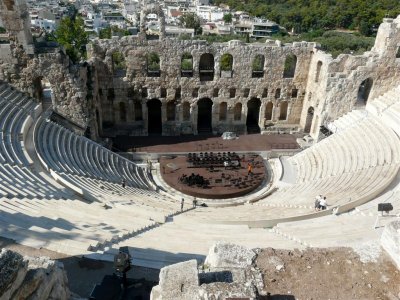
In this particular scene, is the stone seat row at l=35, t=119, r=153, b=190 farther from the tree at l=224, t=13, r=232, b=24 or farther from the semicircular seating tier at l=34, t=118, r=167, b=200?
the tree at l=224, t=13, r=232, b=24

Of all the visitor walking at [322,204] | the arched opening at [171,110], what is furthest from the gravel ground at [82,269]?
the arched opening at [171,110]

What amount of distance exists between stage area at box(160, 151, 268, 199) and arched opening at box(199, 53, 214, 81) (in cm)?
645

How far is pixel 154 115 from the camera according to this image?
31.1 meters

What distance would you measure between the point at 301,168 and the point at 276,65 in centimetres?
858

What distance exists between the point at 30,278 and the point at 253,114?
86.3 ft

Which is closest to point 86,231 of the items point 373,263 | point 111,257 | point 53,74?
point 111,257

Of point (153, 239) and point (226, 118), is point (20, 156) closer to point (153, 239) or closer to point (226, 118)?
point (153, 239)

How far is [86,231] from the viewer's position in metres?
12.3

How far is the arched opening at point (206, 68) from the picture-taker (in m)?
28.4

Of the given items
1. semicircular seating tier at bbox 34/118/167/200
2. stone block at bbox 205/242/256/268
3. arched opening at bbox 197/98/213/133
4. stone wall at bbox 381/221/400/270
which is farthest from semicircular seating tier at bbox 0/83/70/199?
arched opening at bbox 197/98/213/133

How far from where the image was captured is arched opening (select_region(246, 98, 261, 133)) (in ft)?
99.7

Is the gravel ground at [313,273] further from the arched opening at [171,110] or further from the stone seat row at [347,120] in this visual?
the arched opening at [171,110]

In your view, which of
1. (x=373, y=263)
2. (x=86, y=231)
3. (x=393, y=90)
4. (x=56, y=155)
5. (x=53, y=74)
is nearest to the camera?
(x=373, y=263)

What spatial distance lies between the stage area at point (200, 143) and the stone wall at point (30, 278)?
59.5ft
